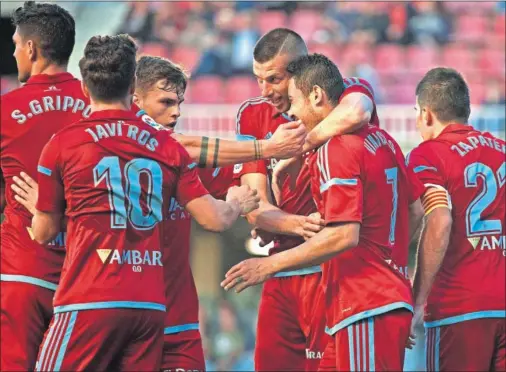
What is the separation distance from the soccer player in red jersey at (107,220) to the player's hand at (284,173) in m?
1.40

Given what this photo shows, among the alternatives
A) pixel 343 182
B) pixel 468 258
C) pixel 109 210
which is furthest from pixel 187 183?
pixel 468 258

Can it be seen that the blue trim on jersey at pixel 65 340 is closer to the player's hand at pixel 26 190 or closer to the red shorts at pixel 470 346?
the player's hand at pixel 26 190

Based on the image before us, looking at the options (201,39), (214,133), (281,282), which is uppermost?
(201,39)

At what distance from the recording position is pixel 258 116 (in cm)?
750

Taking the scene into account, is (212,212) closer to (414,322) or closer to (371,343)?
(371,343)

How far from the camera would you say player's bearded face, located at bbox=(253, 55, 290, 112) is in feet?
23.8

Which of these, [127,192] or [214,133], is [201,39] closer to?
[214,133]

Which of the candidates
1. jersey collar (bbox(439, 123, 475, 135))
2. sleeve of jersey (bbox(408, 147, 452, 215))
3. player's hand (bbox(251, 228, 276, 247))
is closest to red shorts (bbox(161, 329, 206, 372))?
player's hand (bbox(251, 228, 276, 247))

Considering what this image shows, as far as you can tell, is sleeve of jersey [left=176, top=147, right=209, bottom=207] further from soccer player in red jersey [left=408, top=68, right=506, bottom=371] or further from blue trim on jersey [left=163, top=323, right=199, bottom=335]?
soccer player in red jersey [left=408, top=68, right=506, bottom=371]

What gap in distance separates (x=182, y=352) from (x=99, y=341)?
129cm

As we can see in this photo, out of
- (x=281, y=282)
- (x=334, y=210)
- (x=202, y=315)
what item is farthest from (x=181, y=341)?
(x=202, y=315)

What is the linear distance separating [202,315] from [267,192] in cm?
896

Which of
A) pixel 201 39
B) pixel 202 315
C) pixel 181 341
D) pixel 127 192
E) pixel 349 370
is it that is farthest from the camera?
pixel 201 39

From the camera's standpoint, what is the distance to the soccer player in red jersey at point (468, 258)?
6.73m
